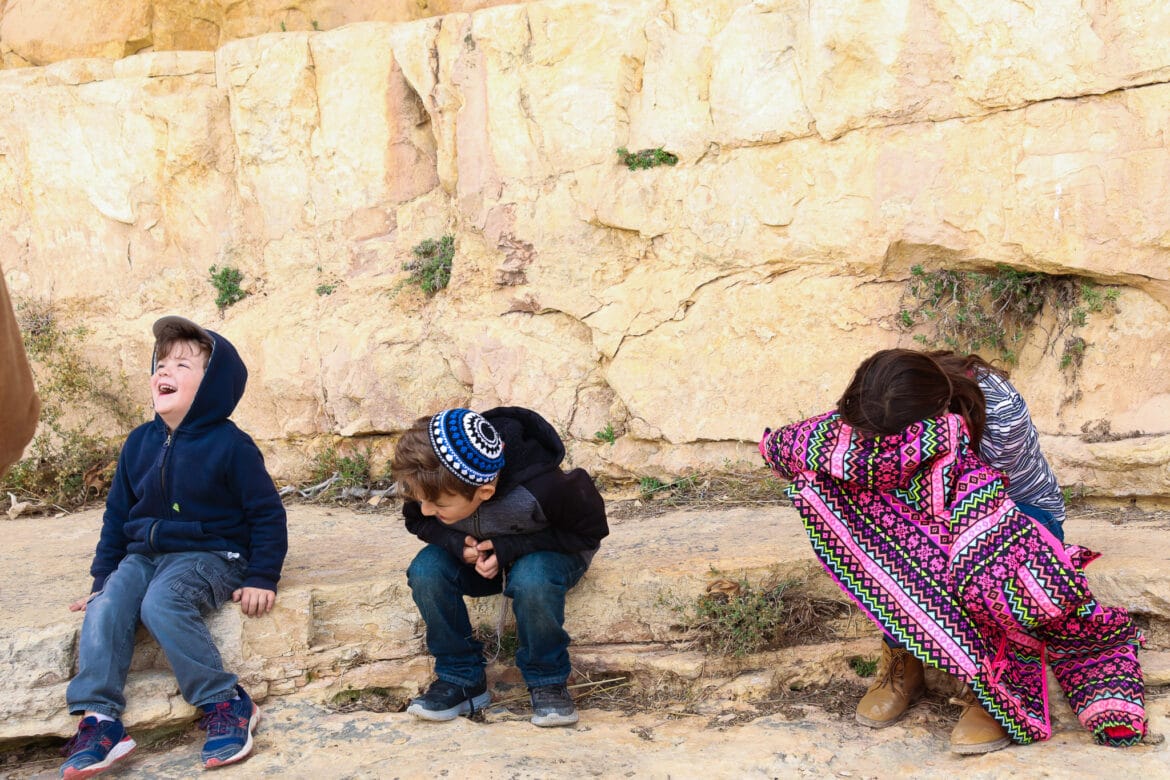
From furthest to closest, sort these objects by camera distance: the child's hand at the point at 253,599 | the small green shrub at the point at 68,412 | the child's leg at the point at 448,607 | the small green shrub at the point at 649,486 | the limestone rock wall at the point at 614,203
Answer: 1. the small green shrub at the point at 68,412
2. the small green shrub at the point at 649,486
3. the limestone rock wall at the point at 614,203
4. the child's hand at the point at 253,599
5. the child's leg at the point at 448,607

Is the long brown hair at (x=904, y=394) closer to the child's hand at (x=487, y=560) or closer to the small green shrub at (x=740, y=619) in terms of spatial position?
the small green shrub at (x=740, y=619)

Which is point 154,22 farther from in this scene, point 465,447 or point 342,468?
point 465,447

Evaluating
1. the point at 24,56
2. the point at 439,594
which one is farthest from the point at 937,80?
the point at 24,56

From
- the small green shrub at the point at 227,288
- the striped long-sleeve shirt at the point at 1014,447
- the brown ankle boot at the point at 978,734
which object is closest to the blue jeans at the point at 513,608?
the brown ankle boot at the point at 978,734

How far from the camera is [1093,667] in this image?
2.77 metres

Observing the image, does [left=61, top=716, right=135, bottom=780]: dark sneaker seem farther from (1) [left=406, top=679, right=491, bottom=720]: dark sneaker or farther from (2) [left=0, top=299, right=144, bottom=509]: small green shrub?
(2) [left=0, top=299, right=144, bottom=509]: small green shrub

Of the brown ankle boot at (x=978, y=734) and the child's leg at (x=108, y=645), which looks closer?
the brown ankle boot at (x=978, y=734)

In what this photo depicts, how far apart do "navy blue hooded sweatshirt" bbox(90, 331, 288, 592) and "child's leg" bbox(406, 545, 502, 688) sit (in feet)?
1.62

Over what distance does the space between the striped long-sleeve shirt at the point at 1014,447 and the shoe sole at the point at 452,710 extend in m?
1.62

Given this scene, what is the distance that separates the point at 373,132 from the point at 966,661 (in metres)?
4.27

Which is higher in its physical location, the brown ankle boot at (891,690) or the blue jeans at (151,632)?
the blue jeans at (151,632)

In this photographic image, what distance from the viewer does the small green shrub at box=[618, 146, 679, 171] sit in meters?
4.96

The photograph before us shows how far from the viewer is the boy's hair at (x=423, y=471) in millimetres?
2900

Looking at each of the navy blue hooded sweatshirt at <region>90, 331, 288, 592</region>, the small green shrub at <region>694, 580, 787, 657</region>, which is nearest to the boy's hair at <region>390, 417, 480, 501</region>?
the navy blue hooded sweatshirt at <region>90, 331, 288, 592</region>
